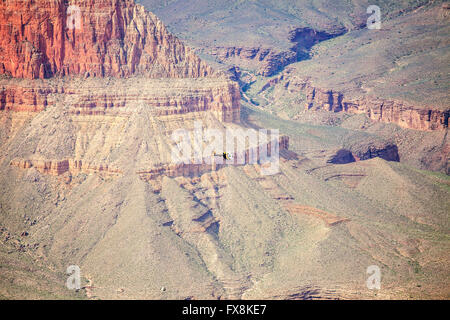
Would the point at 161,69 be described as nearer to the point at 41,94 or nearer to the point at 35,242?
the point at 41,94

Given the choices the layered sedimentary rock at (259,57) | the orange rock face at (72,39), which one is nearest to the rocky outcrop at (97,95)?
the orange rock face at (72,39)

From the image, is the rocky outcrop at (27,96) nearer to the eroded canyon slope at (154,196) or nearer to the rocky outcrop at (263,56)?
the eroded canyon slope at (154,196)

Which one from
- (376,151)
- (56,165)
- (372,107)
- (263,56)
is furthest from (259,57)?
(56,165)

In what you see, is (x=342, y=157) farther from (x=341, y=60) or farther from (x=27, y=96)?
(x=341, y=60)

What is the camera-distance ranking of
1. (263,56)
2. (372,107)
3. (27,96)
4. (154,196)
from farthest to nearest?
1. (263,56)
2. (372,107)
3. (27,96)
4. (154,196)

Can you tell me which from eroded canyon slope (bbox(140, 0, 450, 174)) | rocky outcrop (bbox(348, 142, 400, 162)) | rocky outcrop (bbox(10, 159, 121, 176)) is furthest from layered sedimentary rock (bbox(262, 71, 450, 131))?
rocky outcrop (bbox(10, 159, 121, 176))

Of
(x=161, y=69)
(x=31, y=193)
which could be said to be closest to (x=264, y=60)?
(x=161, y=69)
